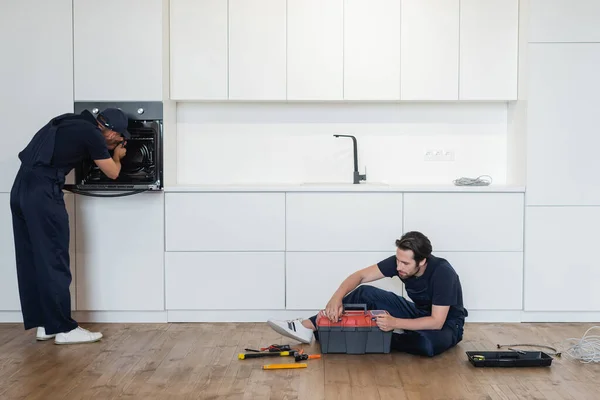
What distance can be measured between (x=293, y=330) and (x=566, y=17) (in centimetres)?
272

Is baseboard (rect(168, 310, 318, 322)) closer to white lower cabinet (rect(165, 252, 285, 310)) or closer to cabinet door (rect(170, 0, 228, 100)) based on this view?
white lower cabinet (rect(165, 252, 285, 310))

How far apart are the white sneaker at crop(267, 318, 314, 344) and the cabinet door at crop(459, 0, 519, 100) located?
81.1 inches

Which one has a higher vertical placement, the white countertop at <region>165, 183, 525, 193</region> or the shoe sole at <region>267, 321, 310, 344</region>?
the white countertop at <region>165, 183, 525, 193</region>

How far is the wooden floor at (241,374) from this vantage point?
3.31 metres

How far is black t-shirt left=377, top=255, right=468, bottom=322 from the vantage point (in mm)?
3854

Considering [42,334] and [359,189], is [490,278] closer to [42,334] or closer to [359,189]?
[359,189]

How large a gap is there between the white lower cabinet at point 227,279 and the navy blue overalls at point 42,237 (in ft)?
2.53

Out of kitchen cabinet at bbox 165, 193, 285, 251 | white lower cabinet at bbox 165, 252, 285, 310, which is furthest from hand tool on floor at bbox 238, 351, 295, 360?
kitchen cabinet at bbox 165, 193, 285, 251

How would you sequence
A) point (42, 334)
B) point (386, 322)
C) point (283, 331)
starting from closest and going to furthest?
point (386, 322), point (283, 331), point (42, 334)

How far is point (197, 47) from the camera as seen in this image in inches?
197

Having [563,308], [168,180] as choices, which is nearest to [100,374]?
[168,180]

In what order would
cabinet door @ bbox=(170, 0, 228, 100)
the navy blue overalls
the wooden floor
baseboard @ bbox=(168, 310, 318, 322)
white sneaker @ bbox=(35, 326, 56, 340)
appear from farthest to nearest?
cabinet door @ bbox=(170, 0, 228, 100)
baseboard @ bbox=(168, 310, 318, 322)
white sneaker @ bbox=(35, 326, 56, 340)
the navy blue overalls
the wooden floor

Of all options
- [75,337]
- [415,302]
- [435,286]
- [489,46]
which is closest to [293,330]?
[415,302]

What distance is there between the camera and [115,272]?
189 inches
